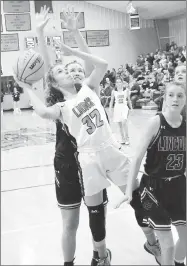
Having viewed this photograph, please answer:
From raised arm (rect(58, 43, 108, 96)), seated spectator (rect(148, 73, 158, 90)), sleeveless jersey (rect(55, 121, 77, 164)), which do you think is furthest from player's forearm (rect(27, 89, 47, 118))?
seated spectator (rect(148, 73, 158, 90))

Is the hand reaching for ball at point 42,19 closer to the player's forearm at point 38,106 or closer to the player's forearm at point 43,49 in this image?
the player's forearm at point 43,49

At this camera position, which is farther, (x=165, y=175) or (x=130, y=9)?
(x=130, y=9)

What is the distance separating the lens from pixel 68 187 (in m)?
1.52

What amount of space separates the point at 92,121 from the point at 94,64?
22 cm

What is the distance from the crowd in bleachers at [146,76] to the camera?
1728mm

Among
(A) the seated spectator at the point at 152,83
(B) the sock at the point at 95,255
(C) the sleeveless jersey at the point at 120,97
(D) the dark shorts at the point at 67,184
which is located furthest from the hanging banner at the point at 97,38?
(B) the sock at the point at 95,255

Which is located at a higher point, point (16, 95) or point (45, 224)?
point (16, 95)

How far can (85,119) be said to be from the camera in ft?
4.63

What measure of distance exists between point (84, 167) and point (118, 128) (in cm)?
99

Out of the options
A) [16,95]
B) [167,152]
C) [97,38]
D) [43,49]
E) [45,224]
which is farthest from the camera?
[45,224]

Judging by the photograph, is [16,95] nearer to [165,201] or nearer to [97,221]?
Result: [97,221]

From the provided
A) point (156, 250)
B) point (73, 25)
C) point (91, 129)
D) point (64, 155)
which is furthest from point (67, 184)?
point (73, 25)

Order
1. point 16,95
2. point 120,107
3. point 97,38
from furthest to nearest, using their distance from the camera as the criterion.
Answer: point 120,107
point 97,38
point 16,95

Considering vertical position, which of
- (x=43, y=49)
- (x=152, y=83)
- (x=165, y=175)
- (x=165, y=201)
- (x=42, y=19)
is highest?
(x=42, y=19)
